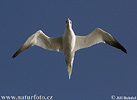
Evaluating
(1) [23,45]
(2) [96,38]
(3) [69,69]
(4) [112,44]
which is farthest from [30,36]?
(4) [112,44]

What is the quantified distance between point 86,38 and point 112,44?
3.81 feet

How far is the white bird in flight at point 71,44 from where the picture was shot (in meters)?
10.3

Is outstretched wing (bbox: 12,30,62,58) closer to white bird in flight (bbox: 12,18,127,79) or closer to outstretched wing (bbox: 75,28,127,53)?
white bird in flight (bbox: 12,18,127,79)

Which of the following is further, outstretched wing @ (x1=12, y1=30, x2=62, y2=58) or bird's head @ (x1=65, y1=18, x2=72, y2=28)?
outstretched wing @ (x1=12, y1=30, x2=62, y2=58)

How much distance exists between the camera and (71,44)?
33.5ft

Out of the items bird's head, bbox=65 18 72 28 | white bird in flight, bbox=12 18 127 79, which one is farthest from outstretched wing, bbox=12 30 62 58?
bird's head, bbox=65 18 72 28

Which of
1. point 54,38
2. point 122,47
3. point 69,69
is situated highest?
point 54,38

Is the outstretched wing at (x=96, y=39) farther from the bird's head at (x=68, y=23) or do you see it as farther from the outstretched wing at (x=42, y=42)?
the outstretched wing at (x=42, y=42)

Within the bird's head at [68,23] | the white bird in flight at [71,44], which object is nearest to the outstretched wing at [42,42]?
the white bird in flight at [71,44]

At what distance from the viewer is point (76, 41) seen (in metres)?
10.7

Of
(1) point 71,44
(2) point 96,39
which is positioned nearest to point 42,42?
(1) point 71,44

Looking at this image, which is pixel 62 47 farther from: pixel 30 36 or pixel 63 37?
pixel 30 36

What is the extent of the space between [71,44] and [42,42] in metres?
1.39

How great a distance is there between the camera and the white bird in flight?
10.3 m
